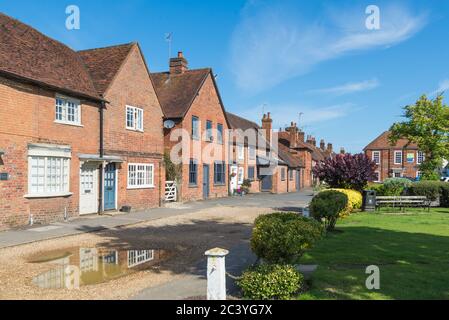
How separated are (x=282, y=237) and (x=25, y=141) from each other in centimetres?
1181

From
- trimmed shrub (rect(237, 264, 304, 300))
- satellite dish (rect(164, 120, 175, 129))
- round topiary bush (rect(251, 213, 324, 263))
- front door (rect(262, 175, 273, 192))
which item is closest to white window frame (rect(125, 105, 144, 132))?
satellite dish (rect(164, 120, 175, 129))

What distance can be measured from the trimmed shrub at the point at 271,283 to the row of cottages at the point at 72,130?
10957 millimetres

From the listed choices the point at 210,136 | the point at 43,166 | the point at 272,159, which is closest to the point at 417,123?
the point at 272,159

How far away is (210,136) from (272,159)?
1286 cm

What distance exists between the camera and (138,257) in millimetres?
10484

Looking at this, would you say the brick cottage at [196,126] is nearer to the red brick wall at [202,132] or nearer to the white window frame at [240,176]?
the red brick wall at [202,132]

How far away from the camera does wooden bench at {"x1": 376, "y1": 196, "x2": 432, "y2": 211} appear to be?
2178 cm

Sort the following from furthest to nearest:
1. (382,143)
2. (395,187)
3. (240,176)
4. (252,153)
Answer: (382,143) < (252,153) < (240,176) < (395,187)

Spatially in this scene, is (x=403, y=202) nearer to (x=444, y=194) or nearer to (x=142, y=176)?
(x=444, y=194)

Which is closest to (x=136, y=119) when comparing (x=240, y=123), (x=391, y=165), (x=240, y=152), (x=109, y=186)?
(x=109, y=186)

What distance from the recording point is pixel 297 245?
7059mm

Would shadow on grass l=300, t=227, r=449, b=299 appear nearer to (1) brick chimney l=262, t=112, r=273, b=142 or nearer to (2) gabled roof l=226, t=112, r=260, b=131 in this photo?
(2) gabled roof l=226, t=112, r=260, b=131

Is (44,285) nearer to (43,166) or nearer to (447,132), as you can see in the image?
(43,166)

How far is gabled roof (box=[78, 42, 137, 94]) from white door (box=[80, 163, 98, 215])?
376cm
